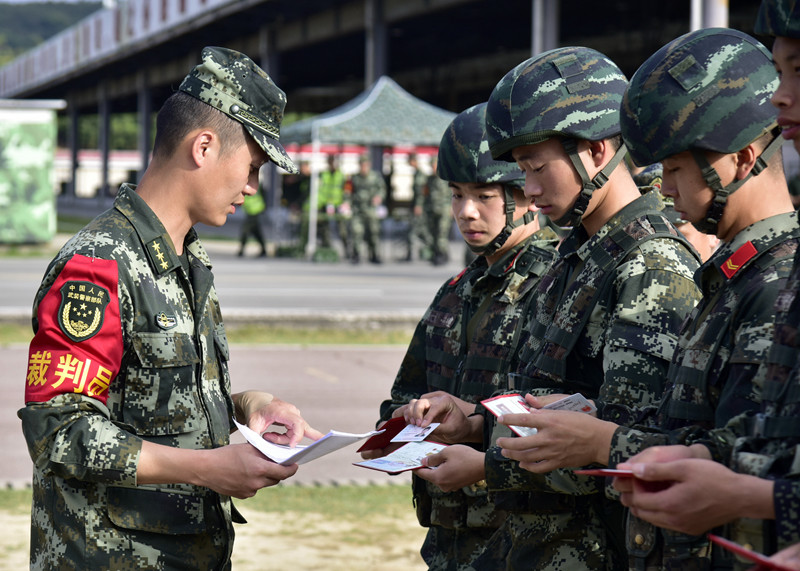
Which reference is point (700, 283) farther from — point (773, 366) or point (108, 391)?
point (108, 391)

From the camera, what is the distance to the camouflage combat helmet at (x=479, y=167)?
3896 millimetres

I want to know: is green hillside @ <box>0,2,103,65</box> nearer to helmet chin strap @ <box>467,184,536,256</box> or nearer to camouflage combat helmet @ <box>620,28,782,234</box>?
helmet chin strap @ <box>467,184,536,256</box>

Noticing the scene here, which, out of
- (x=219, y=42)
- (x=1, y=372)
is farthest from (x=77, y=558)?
(x=219, y=42)

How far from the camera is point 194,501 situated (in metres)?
2.91

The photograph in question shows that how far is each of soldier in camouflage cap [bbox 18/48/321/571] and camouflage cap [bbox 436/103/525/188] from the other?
0.94 meters

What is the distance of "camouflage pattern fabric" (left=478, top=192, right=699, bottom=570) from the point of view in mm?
2711

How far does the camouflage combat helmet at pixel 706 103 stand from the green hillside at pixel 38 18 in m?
185

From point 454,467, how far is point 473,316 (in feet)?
2.96

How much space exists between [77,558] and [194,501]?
335 millimetres

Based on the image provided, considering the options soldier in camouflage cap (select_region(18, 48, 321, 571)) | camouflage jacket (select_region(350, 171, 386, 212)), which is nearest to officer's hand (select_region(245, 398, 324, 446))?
soldier in camouflage cap (select_region(18, 48, 321, 571))

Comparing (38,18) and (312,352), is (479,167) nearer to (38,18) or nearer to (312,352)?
(312,352)

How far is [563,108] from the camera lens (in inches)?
121

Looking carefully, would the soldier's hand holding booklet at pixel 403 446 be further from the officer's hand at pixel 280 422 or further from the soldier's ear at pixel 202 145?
the soldier's ear at pixel 202 145

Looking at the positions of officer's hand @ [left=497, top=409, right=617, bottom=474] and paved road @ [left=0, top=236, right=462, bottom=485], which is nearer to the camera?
officer's hand @ [left=497, top=409, right=617, bottom=474]
